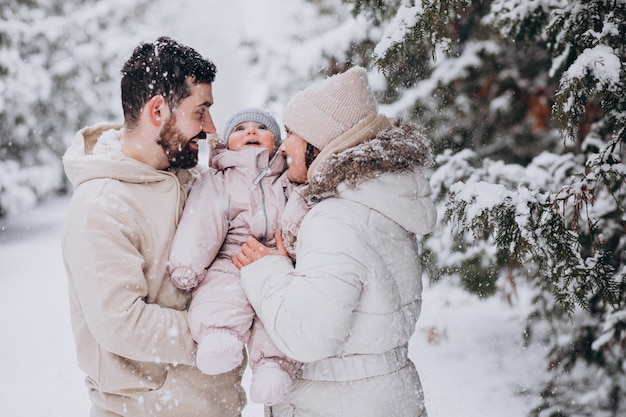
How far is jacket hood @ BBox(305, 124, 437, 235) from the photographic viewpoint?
6.91 feet

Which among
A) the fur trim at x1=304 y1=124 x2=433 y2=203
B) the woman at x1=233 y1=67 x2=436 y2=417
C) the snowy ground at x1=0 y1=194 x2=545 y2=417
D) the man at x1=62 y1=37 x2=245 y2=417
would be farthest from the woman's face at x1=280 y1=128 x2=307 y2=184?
the snowy ground at x1=0 y1=194 x2=545 y2=417

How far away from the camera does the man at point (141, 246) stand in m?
2.12

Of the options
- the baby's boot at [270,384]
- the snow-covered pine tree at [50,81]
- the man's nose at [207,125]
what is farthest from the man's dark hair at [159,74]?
the snow-covered pine tree at [50,81]

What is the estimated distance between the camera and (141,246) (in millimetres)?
2307

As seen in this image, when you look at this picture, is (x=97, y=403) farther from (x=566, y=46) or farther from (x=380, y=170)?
(x=566, y=46)

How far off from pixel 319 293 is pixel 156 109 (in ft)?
3.65

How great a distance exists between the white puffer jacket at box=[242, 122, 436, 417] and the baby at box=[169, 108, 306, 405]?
14 cm

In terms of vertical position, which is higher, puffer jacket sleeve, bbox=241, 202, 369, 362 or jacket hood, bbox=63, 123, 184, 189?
jacket hood, bbox=63, 123, 184, 189

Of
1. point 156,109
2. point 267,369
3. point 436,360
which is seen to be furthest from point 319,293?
point 436,360

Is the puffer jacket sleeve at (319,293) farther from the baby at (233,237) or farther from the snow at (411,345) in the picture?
the snow at (411,345)

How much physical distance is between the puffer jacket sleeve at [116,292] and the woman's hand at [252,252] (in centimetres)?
34

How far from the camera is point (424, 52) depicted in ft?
14.0

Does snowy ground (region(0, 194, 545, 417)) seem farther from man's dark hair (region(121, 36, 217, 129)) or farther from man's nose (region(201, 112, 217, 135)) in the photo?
man's dark hair (region(121, 36, 217, 129))

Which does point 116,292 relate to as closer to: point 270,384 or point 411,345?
point 270,384
